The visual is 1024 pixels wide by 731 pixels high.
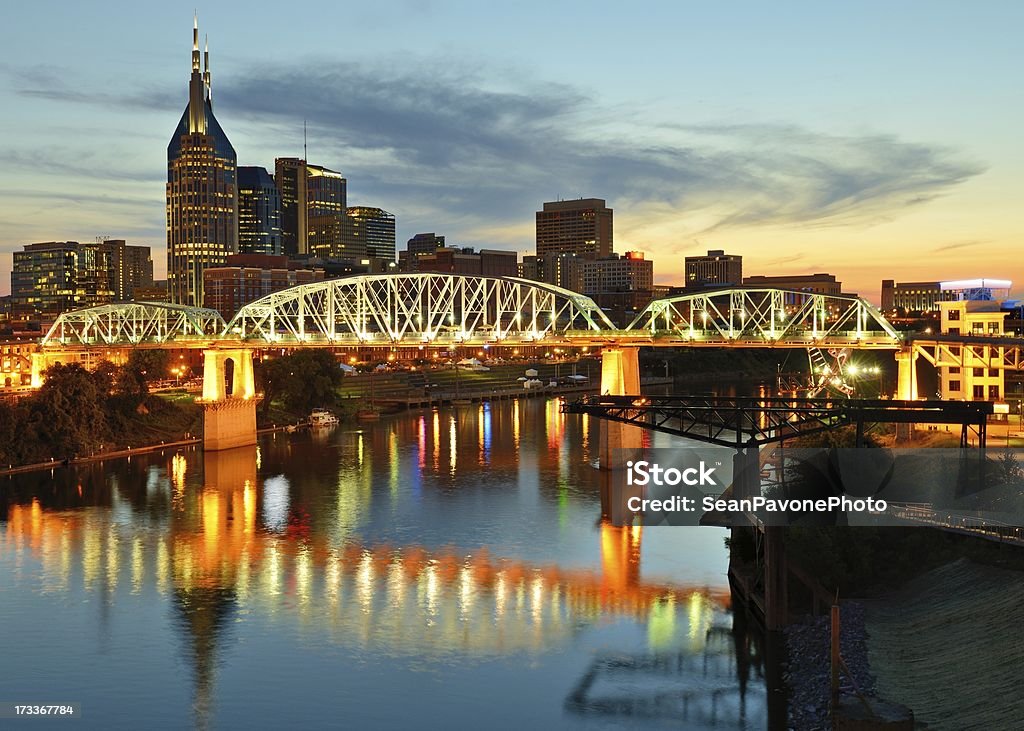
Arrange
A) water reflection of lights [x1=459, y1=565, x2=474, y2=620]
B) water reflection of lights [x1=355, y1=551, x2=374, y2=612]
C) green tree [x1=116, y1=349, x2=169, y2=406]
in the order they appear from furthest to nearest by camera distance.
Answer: green tree [x1=116, y1=349, x2=169, y2=406], water reflection of lights [x1=355, y1=551, x2=374, y2=612], water reflection of lights [x1=459, y1=565, x2=474, y2=620]

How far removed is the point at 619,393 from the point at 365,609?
169ft

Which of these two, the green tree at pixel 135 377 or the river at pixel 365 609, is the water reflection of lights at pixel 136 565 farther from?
the green tree at pixel 135 377

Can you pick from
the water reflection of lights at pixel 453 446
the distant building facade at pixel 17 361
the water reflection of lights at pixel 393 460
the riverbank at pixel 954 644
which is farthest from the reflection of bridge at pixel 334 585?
the distant building facade at pixel 17 361

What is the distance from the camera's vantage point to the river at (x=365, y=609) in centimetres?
3284

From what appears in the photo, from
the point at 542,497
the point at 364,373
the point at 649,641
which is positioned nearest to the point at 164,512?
the point at 542,497

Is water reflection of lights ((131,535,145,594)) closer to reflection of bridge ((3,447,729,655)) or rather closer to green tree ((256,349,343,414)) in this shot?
reflection of bridge ((3,447,729,655))

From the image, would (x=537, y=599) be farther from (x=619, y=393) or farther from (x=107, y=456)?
(x=107, y=456)

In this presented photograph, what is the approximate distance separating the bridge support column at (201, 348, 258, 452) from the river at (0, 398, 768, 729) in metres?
18.1

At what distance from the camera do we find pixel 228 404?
306 feet

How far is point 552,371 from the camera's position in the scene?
19325 cm

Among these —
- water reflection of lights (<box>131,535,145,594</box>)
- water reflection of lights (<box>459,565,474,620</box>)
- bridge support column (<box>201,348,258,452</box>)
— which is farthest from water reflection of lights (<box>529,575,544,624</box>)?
bridge support column (<box>201,348,258,452</box>)

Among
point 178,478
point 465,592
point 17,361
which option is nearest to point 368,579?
point 465,592

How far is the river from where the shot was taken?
32.8 meters

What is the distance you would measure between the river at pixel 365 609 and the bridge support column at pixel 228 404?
1812 cm
